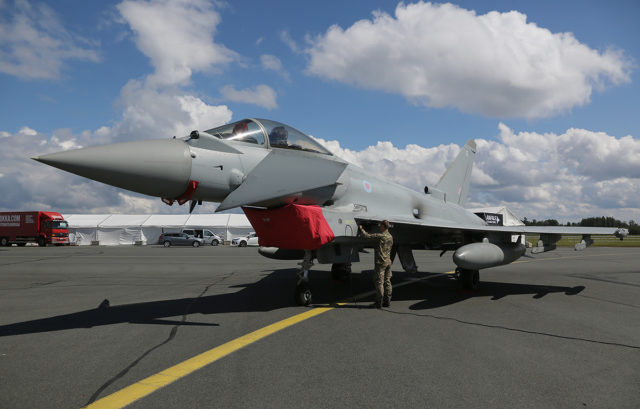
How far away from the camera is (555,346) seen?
4.38 metres

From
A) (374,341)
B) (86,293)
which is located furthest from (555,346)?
(86,293)

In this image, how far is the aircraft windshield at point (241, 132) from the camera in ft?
18.7

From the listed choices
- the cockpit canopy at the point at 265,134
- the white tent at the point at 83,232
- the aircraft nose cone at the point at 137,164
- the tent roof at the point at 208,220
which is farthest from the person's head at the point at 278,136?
the white tent at the point at 83,232

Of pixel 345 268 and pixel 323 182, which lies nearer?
pixel 323 182

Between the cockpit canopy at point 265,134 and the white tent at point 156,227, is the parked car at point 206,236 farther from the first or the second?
the cockpit canopy at point 265,134

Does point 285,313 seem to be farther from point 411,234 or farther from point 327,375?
point 411,234

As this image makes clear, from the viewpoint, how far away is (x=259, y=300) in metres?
7.23

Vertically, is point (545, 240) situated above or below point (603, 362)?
above

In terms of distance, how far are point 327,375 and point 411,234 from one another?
5558 millimetres

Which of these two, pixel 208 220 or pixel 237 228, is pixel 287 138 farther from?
pixel 208 220

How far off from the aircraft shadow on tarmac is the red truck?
120 ft

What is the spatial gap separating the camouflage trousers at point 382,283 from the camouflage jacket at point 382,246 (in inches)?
4.5

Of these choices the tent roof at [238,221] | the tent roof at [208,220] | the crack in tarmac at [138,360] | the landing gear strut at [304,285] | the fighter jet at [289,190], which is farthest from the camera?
the tent roof at [238,221]

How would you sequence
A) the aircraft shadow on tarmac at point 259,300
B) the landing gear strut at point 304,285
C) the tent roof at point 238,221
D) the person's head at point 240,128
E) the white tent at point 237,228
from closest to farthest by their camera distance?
the aircraft shadow on tarmac at point 259,300 < the person's head at point 240,128 < the landing gear strut at point 304,285 < the white tent at point 237,228 < the tent roof at point 238,221
